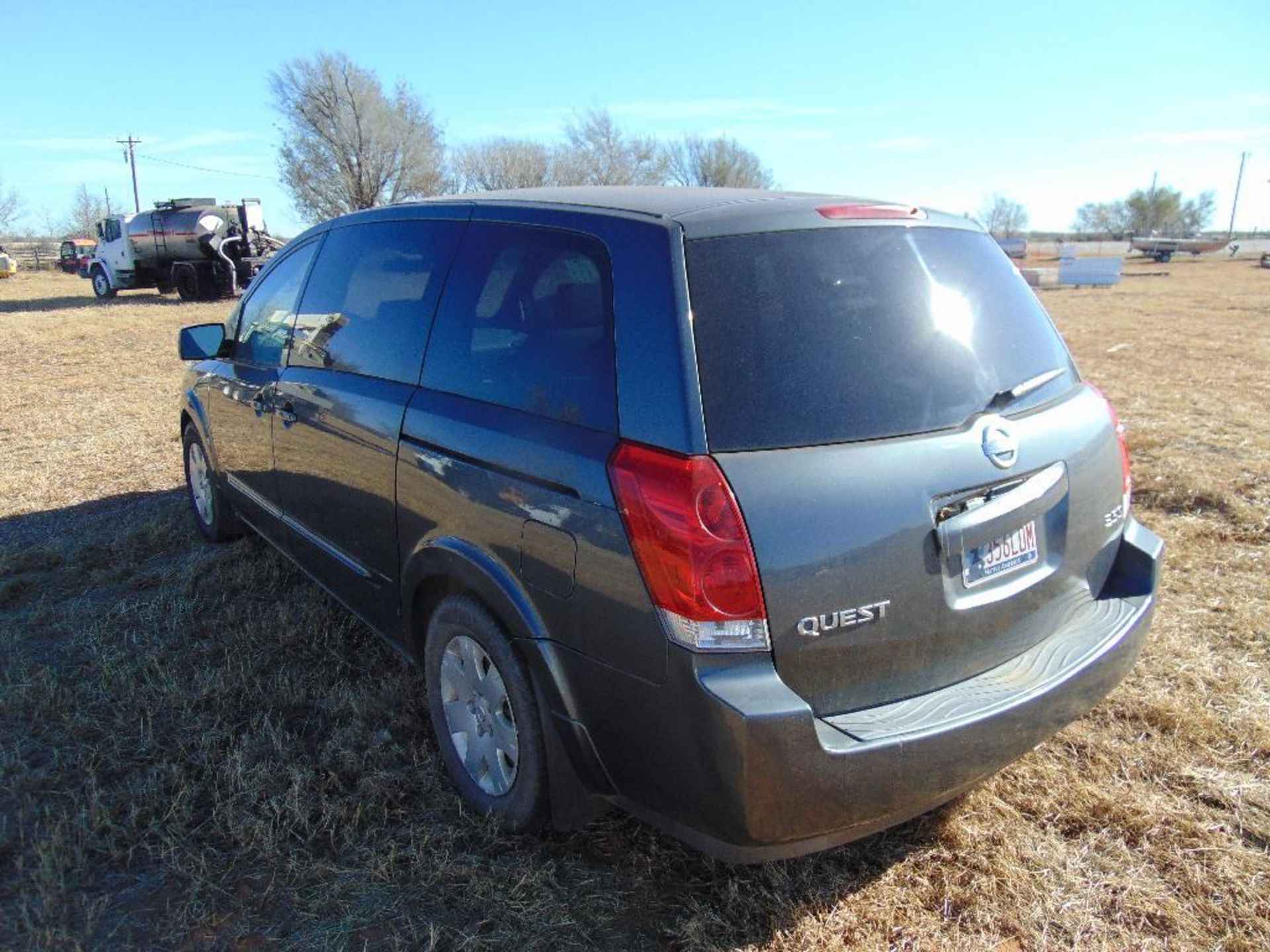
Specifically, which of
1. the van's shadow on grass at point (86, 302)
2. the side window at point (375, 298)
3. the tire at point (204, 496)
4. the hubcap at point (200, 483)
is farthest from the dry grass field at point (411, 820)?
the van's shadow on grass at point (86, 302)

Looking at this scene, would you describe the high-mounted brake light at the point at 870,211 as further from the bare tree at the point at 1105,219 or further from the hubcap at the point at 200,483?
the bare tree at the point at 1105,219

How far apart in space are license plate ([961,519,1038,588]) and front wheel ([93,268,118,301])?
26.1 metres

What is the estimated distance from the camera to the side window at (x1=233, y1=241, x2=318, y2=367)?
3.79 meters

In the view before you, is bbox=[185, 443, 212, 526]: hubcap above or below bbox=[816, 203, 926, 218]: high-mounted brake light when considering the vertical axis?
below

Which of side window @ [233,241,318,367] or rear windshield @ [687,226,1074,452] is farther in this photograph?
side window @ [233,241,318,367]

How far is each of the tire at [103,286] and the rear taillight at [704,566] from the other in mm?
25791

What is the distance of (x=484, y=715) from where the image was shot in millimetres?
2582

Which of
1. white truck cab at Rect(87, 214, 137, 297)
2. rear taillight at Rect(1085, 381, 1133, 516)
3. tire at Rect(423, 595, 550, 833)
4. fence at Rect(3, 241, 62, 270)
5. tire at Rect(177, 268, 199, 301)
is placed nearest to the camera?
tire at Rect(423, 595, 550, 833)

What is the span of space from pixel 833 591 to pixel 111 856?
7.09ft

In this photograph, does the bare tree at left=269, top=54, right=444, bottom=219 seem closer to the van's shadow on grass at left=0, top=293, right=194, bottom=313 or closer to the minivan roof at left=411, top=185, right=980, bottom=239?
the van's shadow on grass at left=0, top=293, right=194, bottom=313

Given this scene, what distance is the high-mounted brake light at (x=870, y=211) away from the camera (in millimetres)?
2311

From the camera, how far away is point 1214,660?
11.4ft

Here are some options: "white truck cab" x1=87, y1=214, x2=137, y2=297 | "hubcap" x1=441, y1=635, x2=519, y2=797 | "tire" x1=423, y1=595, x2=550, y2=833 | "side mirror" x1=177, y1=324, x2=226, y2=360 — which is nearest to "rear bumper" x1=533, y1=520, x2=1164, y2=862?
"tire" x1=423, y1=595, x2=550, y2=833

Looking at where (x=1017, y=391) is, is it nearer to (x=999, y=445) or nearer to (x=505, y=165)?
(x=999, y=445)
